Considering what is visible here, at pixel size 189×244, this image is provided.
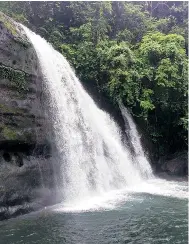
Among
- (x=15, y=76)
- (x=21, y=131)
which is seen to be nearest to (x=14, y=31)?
(x=15, y=76)

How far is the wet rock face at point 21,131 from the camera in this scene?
1110 cm

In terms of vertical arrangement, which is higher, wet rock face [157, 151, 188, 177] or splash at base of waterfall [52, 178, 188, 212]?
wet rock face [157, 151, 188, 177]

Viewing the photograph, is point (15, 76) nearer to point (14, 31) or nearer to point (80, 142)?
point (14, 31)

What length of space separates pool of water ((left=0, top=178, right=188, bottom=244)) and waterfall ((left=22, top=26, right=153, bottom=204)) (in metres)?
1.74

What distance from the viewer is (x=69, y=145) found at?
13609 millimetres

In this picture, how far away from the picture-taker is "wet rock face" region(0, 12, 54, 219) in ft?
36.4

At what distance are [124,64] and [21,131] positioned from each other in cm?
956

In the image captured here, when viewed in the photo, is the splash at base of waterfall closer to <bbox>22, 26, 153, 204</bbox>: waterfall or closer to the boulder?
<bbox>22, 26, 153, 204</bbox>: waterfall

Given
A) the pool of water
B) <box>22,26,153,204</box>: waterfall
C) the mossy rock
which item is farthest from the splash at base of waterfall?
the mossy rock

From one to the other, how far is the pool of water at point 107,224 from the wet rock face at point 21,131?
786 mm

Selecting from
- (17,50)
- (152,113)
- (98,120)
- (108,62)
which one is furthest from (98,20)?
(17,50)

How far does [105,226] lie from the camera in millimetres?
9266

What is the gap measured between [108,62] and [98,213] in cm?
1137

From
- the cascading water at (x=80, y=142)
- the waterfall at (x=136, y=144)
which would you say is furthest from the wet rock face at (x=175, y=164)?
the cascading water at (x=80, y=142)
